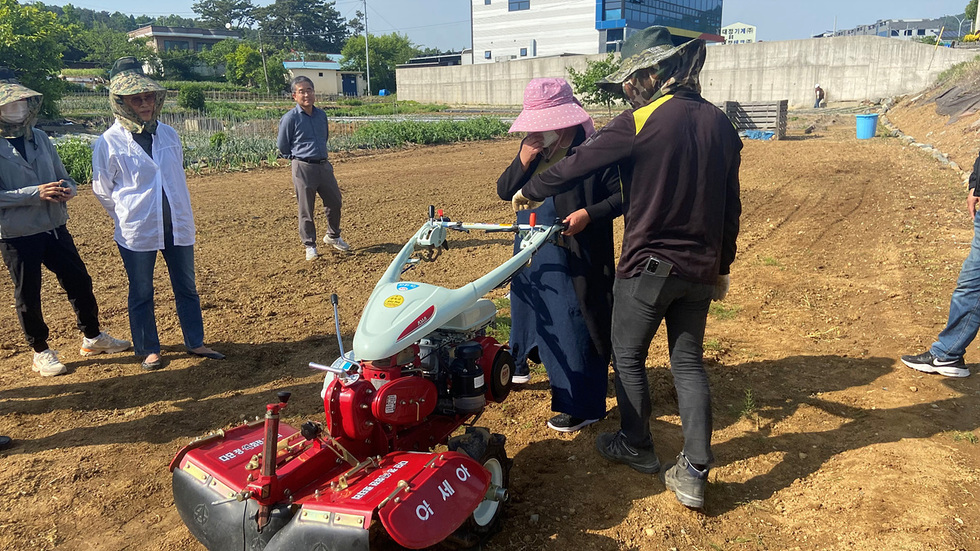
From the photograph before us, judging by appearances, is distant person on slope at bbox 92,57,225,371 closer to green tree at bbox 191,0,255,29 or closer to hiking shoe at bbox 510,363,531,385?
hiking shoe at bbox 510,363,531,385

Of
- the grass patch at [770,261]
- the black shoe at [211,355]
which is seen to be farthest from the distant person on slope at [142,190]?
the grass patch at [770,261]

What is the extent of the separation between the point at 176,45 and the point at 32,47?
7999cm

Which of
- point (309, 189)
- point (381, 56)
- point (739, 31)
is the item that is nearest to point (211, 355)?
point (309, 189)

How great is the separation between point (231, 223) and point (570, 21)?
67.4m

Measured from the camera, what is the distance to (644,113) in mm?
2828

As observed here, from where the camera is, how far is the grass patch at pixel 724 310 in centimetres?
591

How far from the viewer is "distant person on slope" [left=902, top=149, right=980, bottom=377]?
4320mm

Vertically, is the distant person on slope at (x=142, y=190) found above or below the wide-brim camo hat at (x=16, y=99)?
below

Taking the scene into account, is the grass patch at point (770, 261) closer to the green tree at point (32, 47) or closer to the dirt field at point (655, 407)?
the dirt field at point (655, 407)

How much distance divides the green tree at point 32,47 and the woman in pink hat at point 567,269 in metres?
39.7

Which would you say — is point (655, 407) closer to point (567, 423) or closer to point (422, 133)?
point (567, 423)

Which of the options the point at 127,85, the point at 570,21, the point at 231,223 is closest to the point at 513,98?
the point at 570,21

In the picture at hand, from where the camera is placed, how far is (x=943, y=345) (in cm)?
A: 448

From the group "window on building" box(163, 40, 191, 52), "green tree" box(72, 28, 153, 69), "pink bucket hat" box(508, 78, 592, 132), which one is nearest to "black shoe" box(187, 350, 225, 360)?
"pink bucket hat" box(508, 78, 592, 132)
